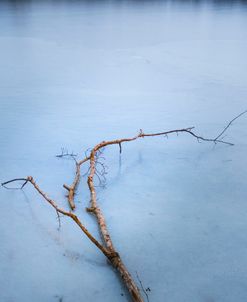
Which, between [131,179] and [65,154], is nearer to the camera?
[131,179]

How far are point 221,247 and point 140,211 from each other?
47cm

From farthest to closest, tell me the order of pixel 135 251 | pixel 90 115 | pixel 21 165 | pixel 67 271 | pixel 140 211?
pixel 90 115 → pixel 21 165 → pixel 140 211 → pixel 135 251 → pixel 67 271

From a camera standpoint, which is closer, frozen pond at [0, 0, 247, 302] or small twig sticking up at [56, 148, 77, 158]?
frozen pond at [0, 0, 247, 302]

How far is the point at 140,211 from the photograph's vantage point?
1.91m

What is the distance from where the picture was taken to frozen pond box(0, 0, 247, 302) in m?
1.50

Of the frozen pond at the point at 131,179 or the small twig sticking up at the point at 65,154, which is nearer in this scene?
the frozen pond at the point at 131,179

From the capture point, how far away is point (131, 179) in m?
2.23

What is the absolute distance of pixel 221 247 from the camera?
1664 mm

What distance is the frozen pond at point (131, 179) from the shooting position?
58.9 inches

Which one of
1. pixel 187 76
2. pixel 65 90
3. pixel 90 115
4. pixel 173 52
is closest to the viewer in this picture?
pixel 90 115

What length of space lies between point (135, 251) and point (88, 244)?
0.74 ft

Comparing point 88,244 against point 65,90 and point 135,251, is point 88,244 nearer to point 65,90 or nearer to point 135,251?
point 135,251

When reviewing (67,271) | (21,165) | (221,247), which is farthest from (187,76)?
(67,271)

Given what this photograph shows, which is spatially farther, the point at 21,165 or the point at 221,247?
the point at 21,165
